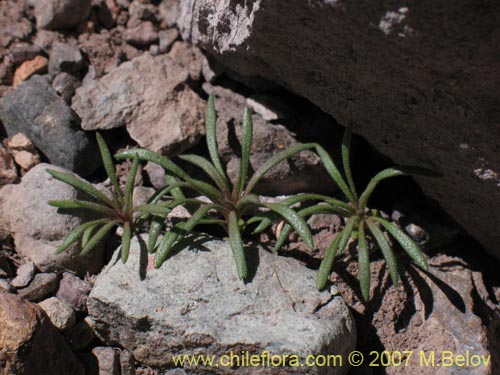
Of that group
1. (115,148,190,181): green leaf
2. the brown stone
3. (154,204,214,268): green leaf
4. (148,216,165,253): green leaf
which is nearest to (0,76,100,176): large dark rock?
Answer: the brown stone

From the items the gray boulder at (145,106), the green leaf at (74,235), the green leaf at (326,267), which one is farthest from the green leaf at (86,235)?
the green leaf at (326,267)

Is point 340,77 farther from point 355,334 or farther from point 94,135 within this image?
A: point 94,135

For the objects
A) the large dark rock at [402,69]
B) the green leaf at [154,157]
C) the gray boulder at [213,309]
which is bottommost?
the gray boulder at [213,309]

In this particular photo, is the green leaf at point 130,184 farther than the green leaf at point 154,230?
Yes

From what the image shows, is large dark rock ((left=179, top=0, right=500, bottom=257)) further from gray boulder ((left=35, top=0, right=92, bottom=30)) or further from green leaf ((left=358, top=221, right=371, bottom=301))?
gray boulder ((left=35, top=0, right=92, bottom=30))

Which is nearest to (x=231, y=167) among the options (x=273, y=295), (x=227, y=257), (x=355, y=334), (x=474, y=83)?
(x=227, y=257)

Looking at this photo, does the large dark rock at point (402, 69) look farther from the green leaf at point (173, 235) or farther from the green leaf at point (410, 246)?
the green leaf at point (173, 235)

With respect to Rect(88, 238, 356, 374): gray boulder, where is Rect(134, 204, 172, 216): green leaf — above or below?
above

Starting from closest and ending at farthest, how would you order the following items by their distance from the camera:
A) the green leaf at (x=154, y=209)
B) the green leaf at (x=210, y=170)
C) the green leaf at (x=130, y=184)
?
the green leaf at (x=154, y=209)
the green leaf at (x=130, y=184)
the green leaf at (x=210, y=170)
